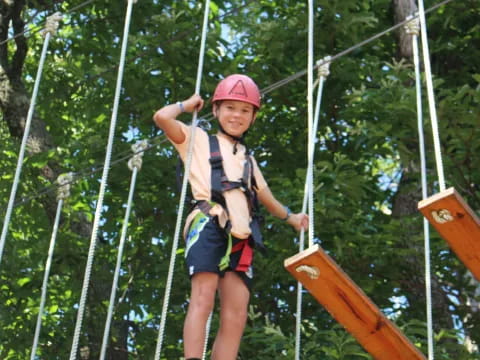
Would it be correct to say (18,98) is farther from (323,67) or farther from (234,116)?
(234,116)

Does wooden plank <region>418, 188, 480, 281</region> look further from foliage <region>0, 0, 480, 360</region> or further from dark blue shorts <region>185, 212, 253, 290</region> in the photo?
foliage <region>0, 0, 480, 360</region>

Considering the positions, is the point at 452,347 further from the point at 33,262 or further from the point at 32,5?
the point at 32,5

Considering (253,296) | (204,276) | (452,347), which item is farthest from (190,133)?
(253,296)

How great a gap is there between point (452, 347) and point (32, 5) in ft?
14.6

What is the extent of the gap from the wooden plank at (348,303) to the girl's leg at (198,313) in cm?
37

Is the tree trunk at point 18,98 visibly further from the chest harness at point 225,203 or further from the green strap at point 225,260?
the green strap at point 225,260

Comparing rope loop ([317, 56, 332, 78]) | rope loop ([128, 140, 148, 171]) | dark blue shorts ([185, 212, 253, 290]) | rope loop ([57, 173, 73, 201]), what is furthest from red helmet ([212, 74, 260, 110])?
rope loop ([57, 173, 73, 201])

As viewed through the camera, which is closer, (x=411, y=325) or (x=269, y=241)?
(x=411, y=325)

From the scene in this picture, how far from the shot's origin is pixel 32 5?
832 cm

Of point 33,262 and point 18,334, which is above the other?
point 33,262

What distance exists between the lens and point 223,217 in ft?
12.6

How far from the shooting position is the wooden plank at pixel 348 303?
3508 mm

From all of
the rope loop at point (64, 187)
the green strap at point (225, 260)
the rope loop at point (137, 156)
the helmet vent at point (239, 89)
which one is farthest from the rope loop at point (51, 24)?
the green strap at point (225, 260)

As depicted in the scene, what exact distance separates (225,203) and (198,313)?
1.43 feet
